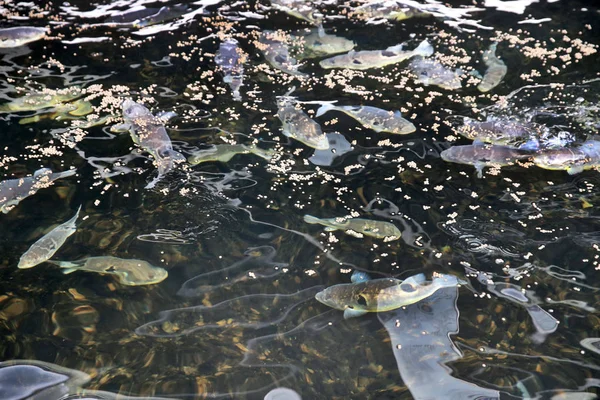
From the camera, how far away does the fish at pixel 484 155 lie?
3.56 m

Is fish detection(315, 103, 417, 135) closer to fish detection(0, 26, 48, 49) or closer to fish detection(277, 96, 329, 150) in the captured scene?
A: fish detection(277, 96, 329, 150)

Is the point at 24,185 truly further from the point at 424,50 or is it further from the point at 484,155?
the point at 424,50

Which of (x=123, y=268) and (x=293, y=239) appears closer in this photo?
(x=123, y=268)

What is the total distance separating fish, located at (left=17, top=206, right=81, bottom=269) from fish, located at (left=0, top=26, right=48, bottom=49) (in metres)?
2.40

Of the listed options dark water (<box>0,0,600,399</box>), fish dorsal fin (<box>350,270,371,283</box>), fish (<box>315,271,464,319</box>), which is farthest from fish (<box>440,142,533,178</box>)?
fish dorsal fin (<box>350,270,371,283</box>)

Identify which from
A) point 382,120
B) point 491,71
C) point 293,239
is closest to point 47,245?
point 293,239

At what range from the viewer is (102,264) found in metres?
2.98

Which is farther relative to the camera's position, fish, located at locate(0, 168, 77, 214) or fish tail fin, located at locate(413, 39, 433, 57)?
fish tail fin, located at locate(413, 39, 433, 57)

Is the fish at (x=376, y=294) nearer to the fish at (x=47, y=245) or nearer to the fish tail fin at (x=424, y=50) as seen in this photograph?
the fish at (x=47, y=245)

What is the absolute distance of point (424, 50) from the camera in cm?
464

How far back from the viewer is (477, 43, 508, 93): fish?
4289 mm

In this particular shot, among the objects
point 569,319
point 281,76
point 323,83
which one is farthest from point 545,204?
point 281,76

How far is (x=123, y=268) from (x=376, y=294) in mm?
1317

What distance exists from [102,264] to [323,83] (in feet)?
7.21
